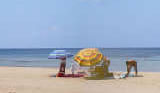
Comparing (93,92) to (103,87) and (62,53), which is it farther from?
(62,53)

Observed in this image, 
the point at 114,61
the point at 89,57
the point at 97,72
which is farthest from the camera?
the point at 114,61

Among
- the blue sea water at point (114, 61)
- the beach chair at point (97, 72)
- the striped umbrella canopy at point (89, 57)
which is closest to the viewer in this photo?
the striped umbrella canopy at point (89, 57)

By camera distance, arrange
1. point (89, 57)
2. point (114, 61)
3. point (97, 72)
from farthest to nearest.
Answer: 1. point (114, 61)
2. point (97, 72)
3. point (89, 57)

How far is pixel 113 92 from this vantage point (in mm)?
7590

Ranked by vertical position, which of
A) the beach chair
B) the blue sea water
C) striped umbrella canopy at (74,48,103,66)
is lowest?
the blue sea water

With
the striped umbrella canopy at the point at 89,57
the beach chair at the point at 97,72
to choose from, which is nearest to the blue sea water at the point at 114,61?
the beach chair at the point at 97,72

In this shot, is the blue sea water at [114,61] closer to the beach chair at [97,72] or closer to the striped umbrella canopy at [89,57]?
the beach chair at [97,72]

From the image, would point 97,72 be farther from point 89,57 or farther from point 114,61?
point 114,61

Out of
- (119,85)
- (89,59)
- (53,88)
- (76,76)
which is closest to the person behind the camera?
(53,88)

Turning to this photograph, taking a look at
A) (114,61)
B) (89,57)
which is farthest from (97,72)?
(114,61)

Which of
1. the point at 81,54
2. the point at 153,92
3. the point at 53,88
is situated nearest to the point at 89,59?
the point at 81,54

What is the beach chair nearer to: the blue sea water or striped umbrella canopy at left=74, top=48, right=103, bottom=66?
striped umbrella canopy at left=74, top=48, right=103, bottom=66

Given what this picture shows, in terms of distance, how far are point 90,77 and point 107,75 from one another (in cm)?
82

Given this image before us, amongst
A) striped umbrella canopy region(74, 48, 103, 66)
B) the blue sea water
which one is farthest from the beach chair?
the blue sea water
